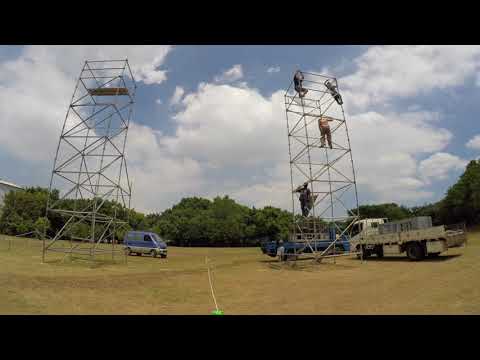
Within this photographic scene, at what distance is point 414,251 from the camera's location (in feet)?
55.5

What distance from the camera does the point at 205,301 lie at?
8789mm

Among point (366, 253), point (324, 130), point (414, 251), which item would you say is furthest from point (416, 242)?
point (324, 130)

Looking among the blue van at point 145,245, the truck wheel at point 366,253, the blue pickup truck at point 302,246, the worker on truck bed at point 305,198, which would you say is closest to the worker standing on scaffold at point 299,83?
the worker on truck bed at point 305,198

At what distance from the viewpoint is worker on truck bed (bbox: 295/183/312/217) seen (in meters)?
18.3

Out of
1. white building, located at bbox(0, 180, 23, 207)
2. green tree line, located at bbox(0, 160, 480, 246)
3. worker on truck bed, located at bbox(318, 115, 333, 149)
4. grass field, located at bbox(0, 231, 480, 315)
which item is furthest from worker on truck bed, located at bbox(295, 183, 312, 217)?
white building, located at bbox(0, 180, 23, 207)

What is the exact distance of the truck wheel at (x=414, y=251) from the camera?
54.5 feet

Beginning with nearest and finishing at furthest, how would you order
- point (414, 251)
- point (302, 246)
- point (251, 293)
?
1. point (251, 293)
2. point (414, 251)
3. point (302, 246)

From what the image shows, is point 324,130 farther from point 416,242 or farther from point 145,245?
point 145,245

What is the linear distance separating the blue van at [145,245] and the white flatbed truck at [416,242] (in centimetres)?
1565

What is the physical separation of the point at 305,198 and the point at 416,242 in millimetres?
6475
